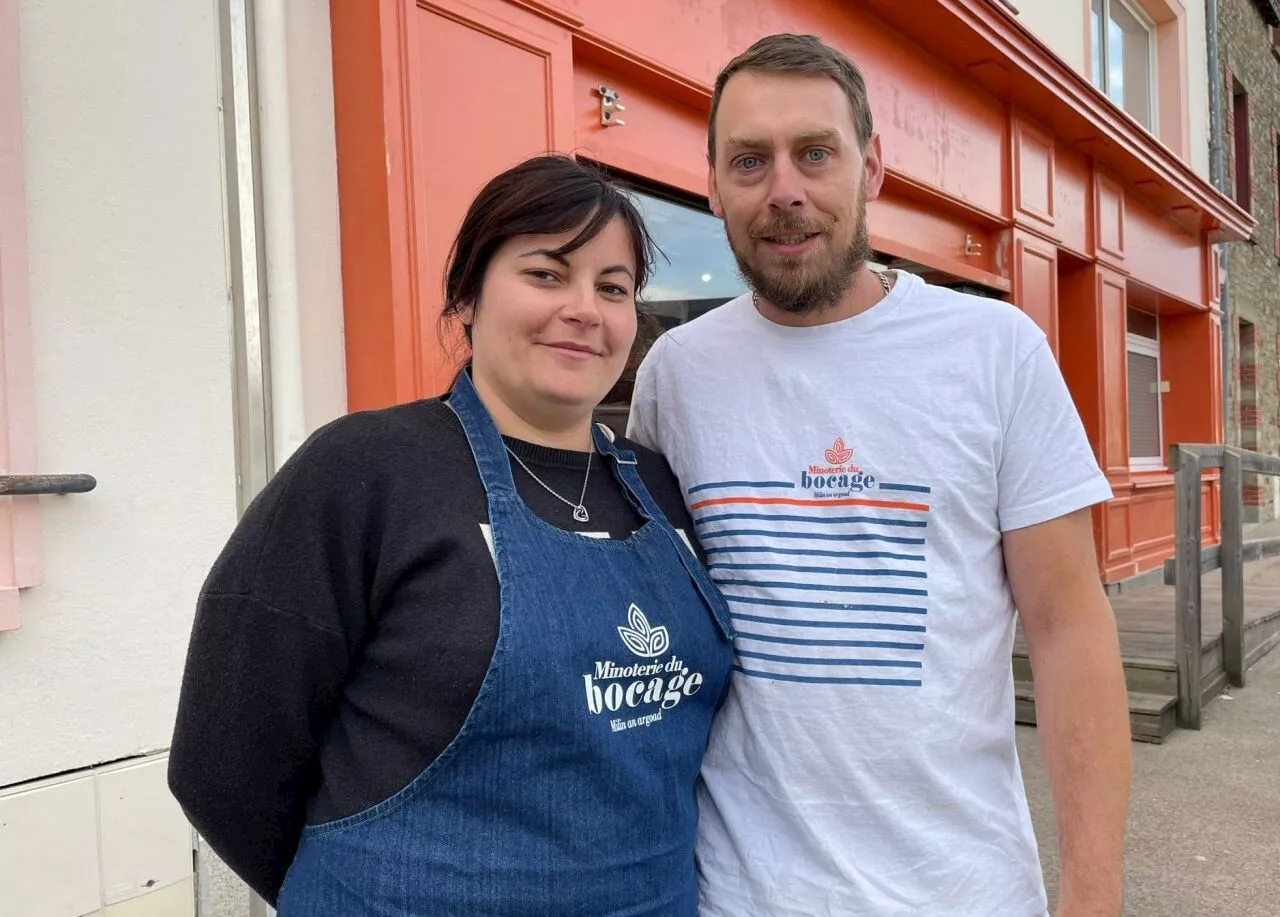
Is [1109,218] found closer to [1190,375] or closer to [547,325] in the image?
[1190,375]

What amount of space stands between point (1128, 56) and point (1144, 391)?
141 inches

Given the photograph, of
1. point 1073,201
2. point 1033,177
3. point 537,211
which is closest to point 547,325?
point 537,211

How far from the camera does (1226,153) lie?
38.8 feet

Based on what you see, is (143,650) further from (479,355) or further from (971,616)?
(971,616)

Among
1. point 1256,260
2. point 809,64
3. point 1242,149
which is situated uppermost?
point 1242,149

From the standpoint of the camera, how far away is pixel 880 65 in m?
5.45

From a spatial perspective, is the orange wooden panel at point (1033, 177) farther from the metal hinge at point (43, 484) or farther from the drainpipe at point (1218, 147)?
the metal hinge at point (43, 484)

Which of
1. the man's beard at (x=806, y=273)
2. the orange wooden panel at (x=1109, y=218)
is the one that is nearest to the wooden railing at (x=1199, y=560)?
the orange wooden panel at (x=1109, y=218)

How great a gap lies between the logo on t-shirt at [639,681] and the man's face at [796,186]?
1.88 feet

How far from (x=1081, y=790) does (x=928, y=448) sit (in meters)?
0.53

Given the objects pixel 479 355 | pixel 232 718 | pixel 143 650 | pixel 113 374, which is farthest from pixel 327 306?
pixel 232 718

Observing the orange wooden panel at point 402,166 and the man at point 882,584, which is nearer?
the man at point 882,584

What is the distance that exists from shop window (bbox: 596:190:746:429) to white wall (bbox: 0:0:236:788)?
1.62 metres

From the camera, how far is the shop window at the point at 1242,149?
41.4 ft
